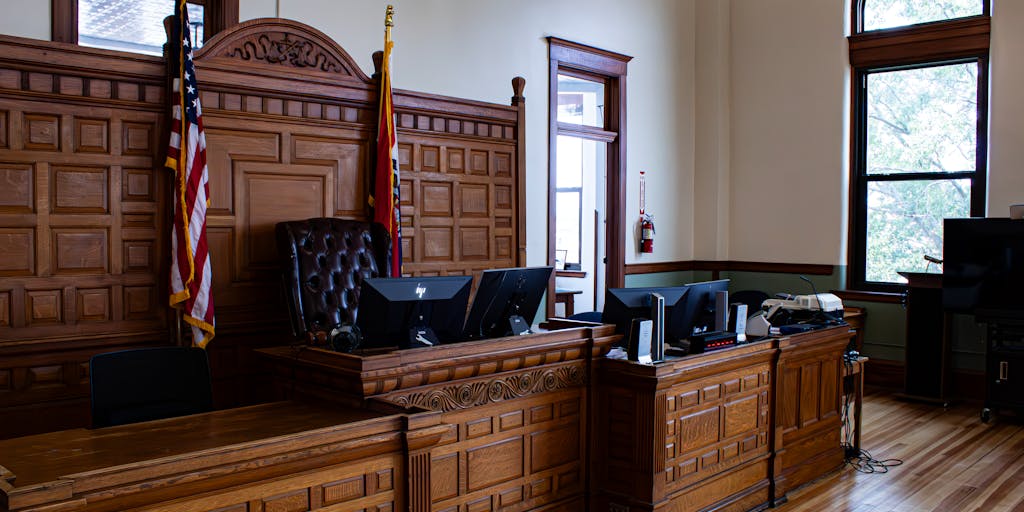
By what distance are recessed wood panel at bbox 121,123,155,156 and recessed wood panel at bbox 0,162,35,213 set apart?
0.45 metres

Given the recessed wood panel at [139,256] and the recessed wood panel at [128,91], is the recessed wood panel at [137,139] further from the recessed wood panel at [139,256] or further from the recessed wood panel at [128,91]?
the recessed wood panel at [139,256]

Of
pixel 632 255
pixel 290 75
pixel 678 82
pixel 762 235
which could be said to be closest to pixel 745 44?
pixel 678 82

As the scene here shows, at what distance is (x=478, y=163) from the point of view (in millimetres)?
5855

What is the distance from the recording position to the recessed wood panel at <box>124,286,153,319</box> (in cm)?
410

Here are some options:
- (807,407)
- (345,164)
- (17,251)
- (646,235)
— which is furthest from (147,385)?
(646,235)

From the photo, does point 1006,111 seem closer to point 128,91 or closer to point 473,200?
point 473,200

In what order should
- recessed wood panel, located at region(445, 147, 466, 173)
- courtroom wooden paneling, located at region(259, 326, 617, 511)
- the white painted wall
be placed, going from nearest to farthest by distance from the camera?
courtroom wooden paneling, located at region(259, 326, 617, 511) → recessed wood panel, located at region(445, 147, 466, 173) → the white painted wall

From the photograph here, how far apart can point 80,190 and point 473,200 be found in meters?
2.64

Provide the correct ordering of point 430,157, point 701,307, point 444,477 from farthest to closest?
point 430,157
point 701,307
point 444,477

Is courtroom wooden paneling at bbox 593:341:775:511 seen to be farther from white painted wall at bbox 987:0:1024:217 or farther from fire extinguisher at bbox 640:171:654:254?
white painted wall at bbox 987:0:1024:217

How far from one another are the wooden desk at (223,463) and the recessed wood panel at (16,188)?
5.31 feet

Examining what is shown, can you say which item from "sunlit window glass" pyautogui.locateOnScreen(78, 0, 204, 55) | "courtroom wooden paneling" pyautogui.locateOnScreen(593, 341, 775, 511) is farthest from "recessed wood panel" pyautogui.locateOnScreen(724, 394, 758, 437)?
"sunlit window glass" pyautogui.locateOnScreen(78, 0, 204, 55)

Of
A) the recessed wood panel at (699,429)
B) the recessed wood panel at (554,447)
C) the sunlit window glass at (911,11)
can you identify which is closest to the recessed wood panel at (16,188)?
the recessed wood panel at (554,447)

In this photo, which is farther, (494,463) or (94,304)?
(94,304)
